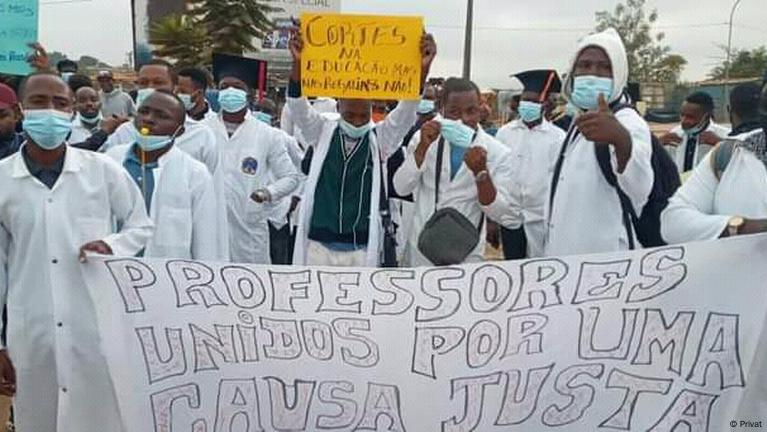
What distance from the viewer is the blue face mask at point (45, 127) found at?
359 cm

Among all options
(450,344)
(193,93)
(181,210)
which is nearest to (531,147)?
(193,93)

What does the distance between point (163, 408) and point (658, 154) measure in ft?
7.52

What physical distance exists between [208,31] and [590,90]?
1304 inches

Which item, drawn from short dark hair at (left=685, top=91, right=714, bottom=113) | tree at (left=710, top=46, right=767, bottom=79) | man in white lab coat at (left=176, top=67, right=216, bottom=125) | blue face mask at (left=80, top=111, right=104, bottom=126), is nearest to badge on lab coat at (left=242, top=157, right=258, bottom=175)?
man in white lab coat at (left=176, top=67, right=216, bottom=125)

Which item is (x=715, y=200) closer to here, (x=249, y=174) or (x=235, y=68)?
(x=249, y=174)

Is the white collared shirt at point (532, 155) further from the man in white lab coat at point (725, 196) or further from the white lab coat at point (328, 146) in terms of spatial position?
the man in white lab coat at point (725, 196)

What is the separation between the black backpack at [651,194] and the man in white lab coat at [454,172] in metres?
1.07

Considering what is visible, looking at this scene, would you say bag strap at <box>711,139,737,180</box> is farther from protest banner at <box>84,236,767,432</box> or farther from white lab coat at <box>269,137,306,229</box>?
white lab coat at <box>269,137,306,229</box>

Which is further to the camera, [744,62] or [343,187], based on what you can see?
[744,62]

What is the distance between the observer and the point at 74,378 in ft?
11.9

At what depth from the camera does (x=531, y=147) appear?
7.43m

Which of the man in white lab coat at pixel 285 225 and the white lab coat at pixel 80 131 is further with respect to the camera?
the white lab coat at pixel 80 131

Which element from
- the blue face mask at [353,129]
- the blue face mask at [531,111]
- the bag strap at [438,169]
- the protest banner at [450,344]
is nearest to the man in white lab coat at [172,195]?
the blue face mask at [353,129]

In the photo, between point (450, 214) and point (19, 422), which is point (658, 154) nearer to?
point (450, 214)
